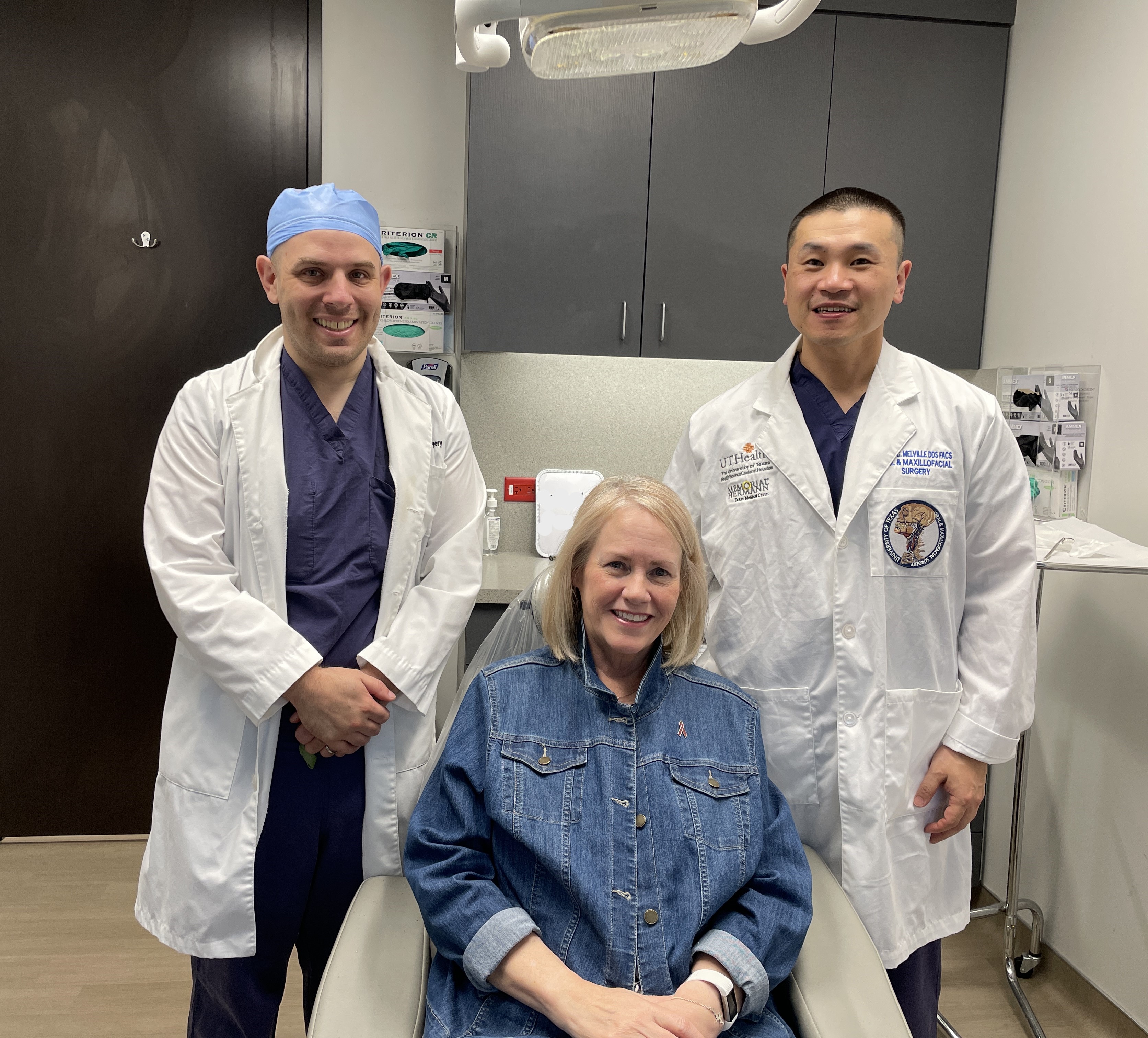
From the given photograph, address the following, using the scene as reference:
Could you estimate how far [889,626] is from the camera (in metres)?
1.44

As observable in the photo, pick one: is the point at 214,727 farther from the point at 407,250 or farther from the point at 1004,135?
the point at 1004,135

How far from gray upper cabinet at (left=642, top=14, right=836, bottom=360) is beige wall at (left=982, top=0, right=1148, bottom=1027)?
1.88ft

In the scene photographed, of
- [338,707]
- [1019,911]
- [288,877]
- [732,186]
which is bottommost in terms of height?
[1019,911]

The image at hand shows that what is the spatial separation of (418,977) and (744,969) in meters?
0.42

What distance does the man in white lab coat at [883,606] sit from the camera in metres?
1.42

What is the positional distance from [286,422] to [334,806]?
24.0 inches

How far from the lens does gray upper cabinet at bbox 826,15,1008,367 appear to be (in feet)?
8.11

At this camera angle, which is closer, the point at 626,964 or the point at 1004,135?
the point at 626,964

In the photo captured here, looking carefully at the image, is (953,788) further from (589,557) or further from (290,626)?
(290,626)

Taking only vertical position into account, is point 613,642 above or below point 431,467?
below

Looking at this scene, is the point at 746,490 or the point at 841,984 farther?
the point at 746,490

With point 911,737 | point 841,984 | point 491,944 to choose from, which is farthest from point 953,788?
point 491,944

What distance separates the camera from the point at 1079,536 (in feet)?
6.45

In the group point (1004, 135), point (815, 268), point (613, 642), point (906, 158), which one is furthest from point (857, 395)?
point (1004, 135)
